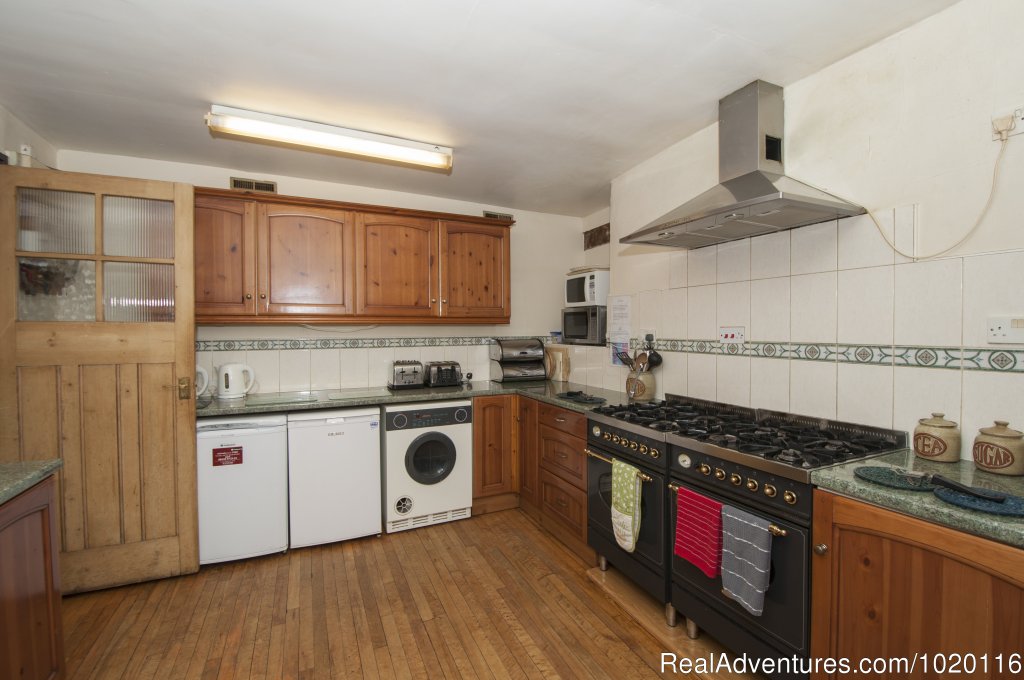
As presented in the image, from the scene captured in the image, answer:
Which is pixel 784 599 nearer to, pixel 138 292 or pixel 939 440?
pixel 939 440

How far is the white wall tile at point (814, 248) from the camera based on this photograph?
188 centimetres

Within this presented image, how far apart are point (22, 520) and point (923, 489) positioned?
2683 millimetres

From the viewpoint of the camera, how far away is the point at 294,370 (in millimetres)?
3209

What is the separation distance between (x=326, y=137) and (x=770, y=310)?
7.90 ft

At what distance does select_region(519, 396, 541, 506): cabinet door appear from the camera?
3.04 meters

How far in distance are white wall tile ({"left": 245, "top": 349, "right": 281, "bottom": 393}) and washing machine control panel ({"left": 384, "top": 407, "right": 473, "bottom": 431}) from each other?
0.92 metres

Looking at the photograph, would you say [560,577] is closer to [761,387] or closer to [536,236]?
[761,387]

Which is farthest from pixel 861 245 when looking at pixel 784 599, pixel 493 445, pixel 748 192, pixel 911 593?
pixel 493 445

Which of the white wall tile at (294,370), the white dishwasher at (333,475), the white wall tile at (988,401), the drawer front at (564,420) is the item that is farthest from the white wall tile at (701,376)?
the white wall tile at (294,370)

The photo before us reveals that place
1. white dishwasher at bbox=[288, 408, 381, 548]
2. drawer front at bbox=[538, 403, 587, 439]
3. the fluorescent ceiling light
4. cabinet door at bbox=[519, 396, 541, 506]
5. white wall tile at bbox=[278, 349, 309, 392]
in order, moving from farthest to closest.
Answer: white wall tile at bbox=[278, 349, 309, 392] → cabinet door at bbox=[519, 396, 541, 506] → white dishwasher at bbox=[288, 408, 381, 548] → drawer front at bbox=[538, 403, 587, 439] → the fluorescent ceiling light

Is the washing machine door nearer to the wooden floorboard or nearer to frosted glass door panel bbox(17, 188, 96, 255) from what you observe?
the wooden floorboard

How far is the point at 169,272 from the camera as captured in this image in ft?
7.93

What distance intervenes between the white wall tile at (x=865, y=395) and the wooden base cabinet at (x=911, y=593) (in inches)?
25.4

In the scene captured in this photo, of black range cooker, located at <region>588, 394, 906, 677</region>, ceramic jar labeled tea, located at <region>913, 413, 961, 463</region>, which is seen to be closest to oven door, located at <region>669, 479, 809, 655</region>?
black range cooker, located at <region>588, 394, 906, 677</region>
